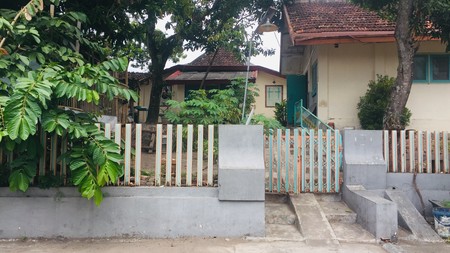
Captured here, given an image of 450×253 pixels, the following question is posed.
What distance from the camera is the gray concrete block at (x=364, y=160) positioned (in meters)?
5.96

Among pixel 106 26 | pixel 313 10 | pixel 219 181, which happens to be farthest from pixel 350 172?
pixel 313 10

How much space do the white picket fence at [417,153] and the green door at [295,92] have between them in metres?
7.66

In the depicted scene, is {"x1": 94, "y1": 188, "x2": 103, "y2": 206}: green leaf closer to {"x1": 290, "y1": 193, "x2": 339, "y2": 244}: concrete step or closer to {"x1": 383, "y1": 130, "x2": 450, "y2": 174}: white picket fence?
{"x1": 290, "y1": 193, "x2": 339, "y2": 244}: concrete step

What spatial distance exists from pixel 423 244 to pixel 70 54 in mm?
5802

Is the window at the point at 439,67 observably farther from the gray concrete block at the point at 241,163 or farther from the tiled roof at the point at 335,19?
the gray concrete block at the point at 241,163

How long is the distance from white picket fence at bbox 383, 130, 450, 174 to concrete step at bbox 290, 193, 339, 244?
158 cm

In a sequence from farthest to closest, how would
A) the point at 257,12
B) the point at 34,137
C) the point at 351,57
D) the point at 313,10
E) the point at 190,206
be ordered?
1. the point at 257,12
2. the point at 313,10
3. the point at 351,57
4. the point at 190,206
5. the point at 34,137

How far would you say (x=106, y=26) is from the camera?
7.98 metres

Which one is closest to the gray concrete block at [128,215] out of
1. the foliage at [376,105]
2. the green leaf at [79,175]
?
the green leaf at [79,175]

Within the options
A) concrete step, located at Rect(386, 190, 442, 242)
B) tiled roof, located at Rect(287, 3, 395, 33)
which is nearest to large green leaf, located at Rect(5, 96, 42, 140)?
concrete step, located at Rect(386, 190, 442, 242)

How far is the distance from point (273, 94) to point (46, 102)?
17821 mm

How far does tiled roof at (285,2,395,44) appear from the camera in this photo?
9.42 meters

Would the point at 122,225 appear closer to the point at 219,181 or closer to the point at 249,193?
the point at 219,181

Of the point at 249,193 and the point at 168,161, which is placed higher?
the point at 168,161
